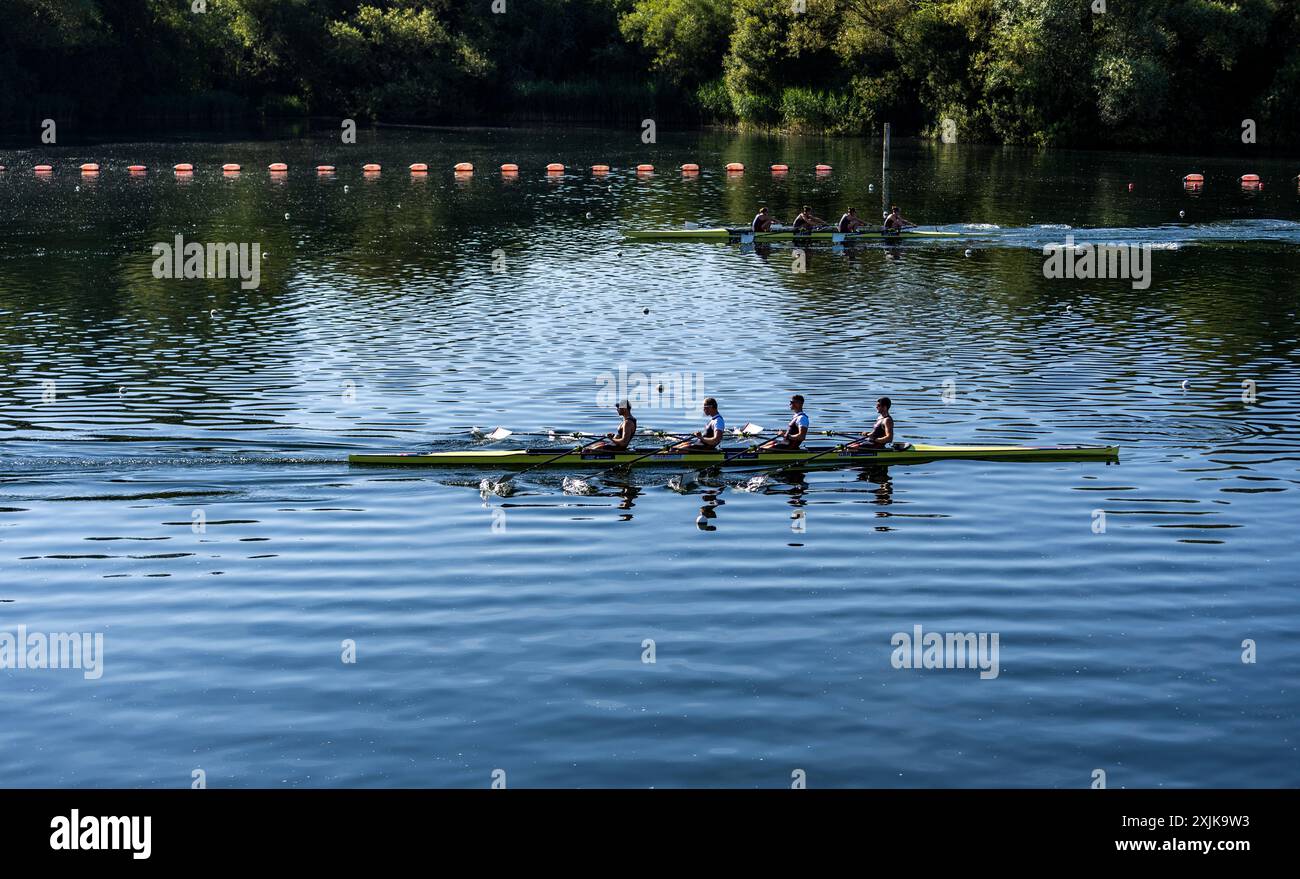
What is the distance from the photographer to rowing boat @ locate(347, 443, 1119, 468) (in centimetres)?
2727

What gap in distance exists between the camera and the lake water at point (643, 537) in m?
17.1

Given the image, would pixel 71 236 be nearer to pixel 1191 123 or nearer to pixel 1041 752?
pixel 1041 752

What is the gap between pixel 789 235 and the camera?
Answer: 56.2m

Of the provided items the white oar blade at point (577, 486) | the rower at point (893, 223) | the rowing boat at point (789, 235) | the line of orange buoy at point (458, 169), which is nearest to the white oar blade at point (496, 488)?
the white oar blade at point (577, 486)

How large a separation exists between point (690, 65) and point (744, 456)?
95087mm

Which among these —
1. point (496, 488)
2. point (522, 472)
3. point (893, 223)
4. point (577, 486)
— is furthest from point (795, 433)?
point (893, 223)

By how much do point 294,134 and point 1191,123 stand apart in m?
67.0

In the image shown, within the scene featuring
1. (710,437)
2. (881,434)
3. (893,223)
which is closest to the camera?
(710,437)

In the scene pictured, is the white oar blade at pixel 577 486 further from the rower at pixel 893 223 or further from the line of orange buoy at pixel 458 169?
the line of orange buoy at pixel 458 169

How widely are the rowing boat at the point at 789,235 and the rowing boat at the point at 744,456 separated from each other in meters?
28.7

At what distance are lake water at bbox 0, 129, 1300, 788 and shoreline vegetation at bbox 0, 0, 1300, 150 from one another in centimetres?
3951

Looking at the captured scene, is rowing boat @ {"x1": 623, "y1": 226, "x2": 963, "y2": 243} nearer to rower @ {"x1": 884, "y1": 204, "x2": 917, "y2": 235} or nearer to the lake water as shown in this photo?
rower @ {"x1": 884, "y1": 204, "x2": 917, "y2": 235}

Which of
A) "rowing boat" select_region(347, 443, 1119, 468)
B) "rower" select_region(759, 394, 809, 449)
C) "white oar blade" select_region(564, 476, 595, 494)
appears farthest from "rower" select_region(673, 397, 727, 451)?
"white oar blade" select_region(564, 476, 595, 494)

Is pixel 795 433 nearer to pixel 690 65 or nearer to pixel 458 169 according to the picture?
pixel 458 169
